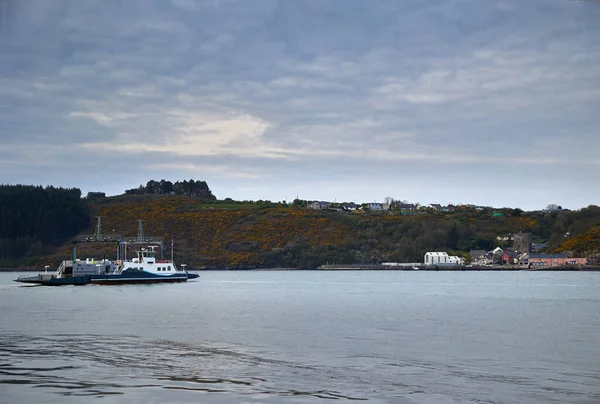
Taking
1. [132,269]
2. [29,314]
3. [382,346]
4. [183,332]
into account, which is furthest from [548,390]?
[132,269]

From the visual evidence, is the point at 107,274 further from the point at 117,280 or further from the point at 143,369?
the point at 143,369

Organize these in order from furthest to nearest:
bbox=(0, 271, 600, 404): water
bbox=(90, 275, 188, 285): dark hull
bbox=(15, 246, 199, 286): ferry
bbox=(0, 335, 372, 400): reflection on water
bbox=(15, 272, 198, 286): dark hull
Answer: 1. bbox=(90, 275, 188, 285): dark hull
2. bbox=(15, 246, 199, 286): ferry
3. bbox=(15, 272, 198, 286): dark hull
4. bbox=(0, 335, 372, 400): reflection on water
5. bbox=(0, 271, 600, 404): water

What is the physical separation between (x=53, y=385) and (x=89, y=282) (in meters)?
89.3

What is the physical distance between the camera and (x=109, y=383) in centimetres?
2598

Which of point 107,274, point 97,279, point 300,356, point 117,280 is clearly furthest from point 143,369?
point 97,279

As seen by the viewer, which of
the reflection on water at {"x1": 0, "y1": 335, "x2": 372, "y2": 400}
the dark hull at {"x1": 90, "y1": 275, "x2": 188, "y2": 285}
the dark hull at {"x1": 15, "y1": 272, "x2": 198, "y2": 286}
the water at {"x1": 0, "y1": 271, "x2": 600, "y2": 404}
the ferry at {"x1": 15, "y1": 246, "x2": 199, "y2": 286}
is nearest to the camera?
the water at {"x1": 0, "y1": 271, "x2": 600, "y2": 404}

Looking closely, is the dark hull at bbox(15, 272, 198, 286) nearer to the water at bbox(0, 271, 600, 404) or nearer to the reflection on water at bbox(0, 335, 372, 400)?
the water at bbox(0, 271, 600, 404)

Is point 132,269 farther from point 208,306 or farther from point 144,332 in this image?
point 144,332

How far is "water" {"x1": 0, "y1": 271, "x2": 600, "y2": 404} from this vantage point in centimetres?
2458

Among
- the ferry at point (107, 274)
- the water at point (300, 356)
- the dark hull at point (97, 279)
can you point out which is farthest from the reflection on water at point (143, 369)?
the ferry at point (107, 274)

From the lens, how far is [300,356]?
1308 inches

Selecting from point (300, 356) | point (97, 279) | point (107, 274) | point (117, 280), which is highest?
point (107, 274)

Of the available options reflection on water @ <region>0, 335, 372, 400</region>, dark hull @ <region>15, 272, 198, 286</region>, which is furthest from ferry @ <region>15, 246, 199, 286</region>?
reflection on water @ <region>0, 335, 372, 400</region>

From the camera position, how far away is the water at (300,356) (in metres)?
24.6
